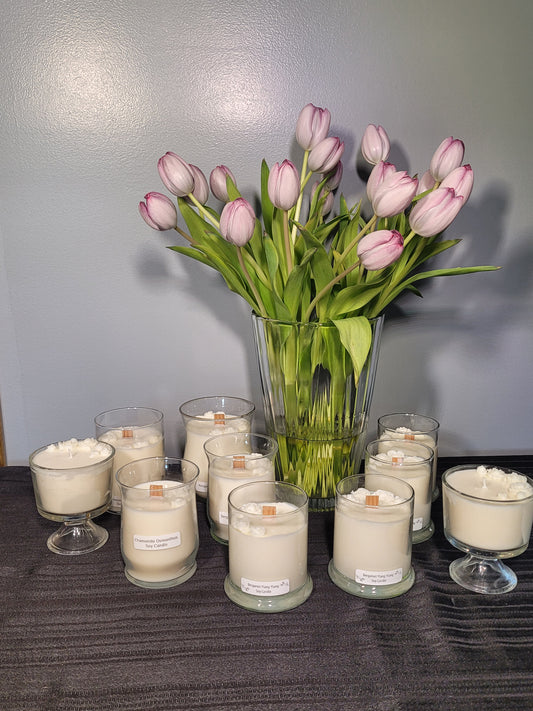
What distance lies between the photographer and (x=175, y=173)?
0.89 m

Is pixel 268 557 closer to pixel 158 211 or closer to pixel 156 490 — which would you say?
pixel 156 490

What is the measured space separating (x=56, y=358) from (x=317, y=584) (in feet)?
2.15

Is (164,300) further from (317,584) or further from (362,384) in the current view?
(317,584)

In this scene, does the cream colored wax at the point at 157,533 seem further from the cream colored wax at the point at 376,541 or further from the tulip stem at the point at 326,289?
the tulip stem at the point at 326,289

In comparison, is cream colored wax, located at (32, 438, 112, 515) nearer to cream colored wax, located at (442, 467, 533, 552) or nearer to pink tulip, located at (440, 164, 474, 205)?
cream colored wax, located at (442, 467, 533, 552)

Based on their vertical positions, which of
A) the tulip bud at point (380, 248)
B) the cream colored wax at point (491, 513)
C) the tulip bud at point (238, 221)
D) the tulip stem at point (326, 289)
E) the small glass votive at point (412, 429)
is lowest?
the cream colored wax at point (491, 513)

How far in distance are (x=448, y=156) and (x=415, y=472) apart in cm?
45

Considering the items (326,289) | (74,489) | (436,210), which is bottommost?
(74,489)

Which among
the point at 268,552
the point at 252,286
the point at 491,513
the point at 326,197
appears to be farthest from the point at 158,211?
the point at 491,513

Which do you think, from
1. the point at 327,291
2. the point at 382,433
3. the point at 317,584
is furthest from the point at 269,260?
the point at 317,584

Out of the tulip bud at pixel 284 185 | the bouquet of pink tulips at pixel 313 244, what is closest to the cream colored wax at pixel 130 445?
the bouquet of pink tulips at pixel 313 244

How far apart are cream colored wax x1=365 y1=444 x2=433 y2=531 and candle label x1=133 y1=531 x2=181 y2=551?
0.29 m

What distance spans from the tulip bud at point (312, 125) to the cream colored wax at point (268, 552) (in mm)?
537

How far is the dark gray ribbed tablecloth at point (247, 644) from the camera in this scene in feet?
2.05
